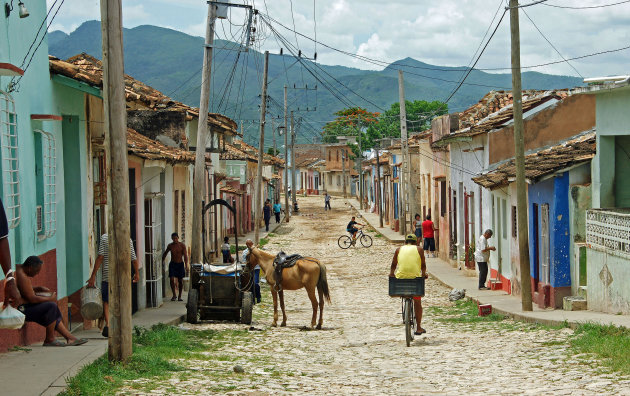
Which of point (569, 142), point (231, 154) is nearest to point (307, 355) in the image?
point (569, 142)

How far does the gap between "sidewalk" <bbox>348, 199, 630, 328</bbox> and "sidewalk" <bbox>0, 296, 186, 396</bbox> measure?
21.8 ft

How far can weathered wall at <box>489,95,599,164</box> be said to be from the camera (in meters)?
18.2

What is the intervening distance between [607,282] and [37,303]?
8.46m

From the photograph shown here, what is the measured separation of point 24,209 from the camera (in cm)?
1071

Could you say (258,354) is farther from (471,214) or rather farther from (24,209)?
(471,214)

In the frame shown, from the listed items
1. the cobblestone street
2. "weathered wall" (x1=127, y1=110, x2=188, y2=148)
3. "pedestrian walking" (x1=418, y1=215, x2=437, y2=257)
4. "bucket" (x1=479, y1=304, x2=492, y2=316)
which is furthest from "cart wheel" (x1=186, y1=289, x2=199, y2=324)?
"pedestrian walking" (x1=418, y1=215, x2=437, y2=257)

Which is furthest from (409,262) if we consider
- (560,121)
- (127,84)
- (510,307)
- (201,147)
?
(127,84)

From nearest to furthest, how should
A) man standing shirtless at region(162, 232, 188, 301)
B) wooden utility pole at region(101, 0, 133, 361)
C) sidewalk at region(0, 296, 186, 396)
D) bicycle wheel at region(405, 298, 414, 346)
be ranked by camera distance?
sidewalk at region(0, 296, 186, 396) → wooden utility pole at region(101, 0, 133, 361) → bicycle wheel at region(405, 298, 414, 346) → man standing shirtless at region(162, 232, 188, 301)

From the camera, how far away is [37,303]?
Result: 383 inches

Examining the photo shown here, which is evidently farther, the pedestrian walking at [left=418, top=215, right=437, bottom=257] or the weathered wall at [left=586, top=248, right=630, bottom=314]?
the pedestrian walking at [left=418, top=215, right=437, bottom=257]

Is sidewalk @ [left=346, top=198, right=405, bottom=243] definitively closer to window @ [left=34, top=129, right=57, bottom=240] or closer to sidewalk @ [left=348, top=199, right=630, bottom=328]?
sidewalk @ [left=348, top=199, right=630, bottom=328]

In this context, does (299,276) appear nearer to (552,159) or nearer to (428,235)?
(552,159)

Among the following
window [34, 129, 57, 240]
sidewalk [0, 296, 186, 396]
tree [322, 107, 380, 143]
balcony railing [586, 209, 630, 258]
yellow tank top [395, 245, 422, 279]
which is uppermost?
tree [322, 107, 380, 143]

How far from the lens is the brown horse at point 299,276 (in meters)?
15.1
